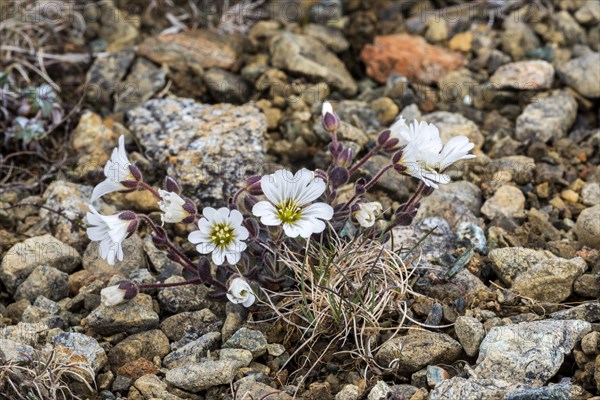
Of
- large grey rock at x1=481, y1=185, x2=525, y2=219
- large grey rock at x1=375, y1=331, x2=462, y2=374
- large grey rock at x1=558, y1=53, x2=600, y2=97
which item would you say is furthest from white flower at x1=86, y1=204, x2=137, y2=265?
large grey rock at x1=558, y1=53, x2=600, y2=97

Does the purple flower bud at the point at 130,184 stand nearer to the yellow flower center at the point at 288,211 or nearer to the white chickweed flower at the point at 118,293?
the white chickweed flower at the point at 118,293

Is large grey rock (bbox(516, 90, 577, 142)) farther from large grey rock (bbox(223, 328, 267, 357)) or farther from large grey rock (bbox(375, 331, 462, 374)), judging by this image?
large grey rock (bbox(223, 328, 267, 357))

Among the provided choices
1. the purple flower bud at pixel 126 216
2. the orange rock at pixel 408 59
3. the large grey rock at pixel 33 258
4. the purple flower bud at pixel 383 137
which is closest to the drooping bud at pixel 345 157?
the purple flower bud at pixel 383 137

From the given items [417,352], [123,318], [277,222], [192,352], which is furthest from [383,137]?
[123,318]

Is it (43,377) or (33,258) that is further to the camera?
(33,258)

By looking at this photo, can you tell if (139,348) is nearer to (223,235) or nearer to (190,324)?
(190,324)
